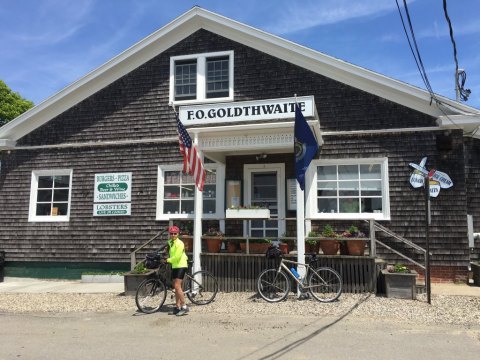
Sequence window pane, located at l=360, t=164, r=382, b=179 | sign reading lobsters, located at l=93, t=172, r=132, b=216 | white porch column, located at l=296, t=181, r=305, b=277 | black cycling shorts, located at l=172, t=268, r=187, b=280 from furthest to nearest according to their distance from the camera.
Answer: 1. sign reading lobsters, located at l=93, t=172, r=132, b=216
2. window pane, located at l=360, t=164, r=382, b=179
3. white porch column, located at l=296, t=181, r=305, b=277
4. black cycling shorts, located at l=172, t=268, r=187, b=280

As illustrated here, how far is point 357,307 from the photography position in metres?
7.77

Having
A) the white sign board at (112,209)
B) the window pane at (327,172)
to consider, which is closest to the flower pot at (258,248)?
the window pane at (327,172)

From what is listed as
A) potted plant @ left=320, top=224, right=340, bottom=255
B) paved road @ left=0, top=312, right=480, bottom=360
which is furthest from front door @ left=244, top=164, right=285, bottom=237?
paved road @ left=0, top=312, right=480, bottom=360

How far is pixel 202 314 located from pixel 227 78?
6919mm

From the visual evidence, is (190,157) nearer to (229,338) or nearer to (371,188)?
(229,338)

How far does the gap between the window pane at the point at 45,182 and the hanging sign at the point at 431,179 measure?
10026mm

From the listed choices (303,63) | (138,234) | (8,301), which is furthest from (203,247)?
(303,63)

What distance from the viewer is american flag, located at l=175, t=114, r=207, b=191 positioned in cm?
912

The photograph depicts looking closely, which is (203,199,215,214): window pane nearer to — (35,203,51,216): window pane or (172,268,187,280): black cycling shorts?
(172,268,187,280): black cycling shorts

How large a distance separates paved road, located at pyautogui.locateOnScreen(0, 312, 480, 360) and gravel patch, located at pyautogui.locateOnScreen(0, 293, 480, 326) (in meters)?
0.39

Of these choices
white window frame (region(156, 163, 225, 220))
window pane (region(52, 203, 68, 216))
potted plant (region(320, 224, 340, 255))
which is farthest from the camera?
window pane (region(52, 203, 68, 216))

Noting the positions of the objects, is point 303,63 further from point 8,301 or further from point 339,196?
point 8,301

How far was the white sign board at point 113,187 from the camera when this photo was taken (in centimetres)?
1242

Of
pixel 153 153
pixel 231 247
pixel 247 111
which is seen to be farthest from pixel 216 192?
pixel 247 111
